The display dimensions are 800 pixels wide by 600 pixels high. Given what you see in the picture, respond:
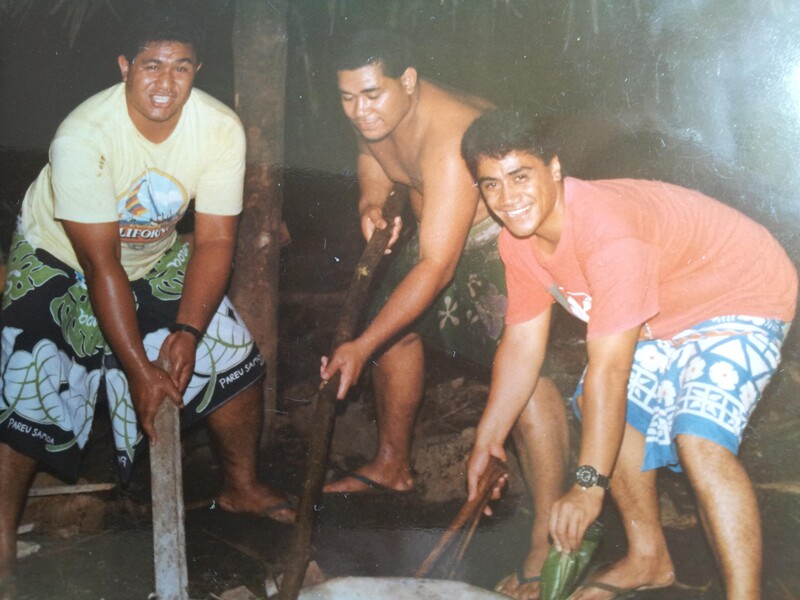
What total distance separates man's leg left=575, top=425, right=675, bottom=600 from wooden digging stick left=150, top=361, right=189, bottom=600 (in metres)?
1.31

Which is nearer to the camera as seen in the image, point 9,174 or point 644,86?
point 644,86

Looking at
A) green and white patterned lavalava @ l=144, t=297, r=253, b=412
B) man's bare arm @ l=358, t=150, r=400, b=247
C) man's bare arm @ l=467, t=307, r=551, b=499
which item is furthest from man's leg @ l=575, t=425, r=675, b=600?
green and white patterned lavalava @ l=144, t=297, r=253, b=412

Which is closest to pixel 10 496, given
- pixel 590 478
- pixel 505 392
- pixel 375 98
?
pixel 505 392

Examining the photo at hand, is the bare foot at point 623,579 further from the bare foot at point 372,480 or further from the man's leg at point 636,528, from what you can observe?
the bare foot at point 372,480

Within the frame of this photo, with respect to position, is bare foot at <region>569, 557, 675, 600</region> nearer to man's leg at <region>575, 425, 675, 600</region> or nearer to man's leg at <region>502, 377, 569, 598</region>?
man's leg at <region>575, 425, 675, 600</region>

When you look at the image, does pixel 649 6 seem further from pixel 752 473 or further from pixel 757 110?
pixel 752 473

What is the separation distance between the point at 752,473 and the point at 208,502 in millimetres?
1770

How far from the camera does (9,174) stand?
2785mm

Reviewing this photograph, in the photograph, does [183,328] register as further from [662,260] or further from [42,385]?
[662,260]

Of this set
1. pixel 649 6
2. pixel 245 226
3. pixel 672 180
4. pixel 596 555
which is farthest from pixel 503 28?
pixel 596 555

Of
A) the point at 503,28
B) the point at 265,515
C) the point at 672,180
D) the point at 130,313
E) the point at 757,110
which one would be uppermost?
the point at 503,28

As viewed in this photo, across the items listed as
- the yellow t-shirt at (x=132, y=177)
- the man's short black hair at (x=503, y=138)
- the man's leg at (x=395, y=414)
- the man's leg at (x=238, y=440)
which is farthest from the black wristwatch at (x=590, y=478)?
the yellow t-shirt at (x=132, y=177)

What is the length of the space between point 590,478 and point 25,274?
193 centimetres

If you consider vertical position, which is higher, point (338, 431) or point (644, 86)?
point (644, 86)
